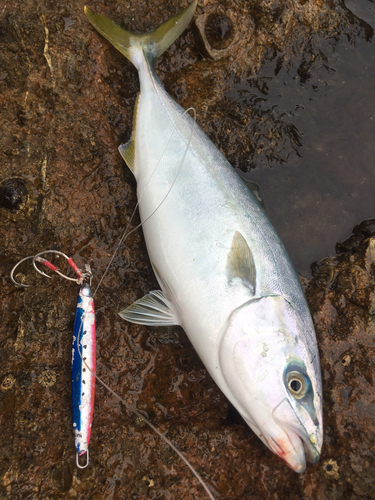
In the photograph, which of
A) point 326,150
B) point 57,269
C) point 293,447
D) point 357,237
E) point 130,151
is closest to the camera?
point 293,447

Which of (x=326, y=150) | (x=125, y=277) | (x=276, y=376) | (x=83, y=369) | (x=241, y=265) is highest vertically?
(x=326, y=150)

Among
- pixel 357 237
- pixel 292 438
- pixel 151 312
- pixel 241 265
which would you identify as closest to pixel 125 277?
pixel 151 312

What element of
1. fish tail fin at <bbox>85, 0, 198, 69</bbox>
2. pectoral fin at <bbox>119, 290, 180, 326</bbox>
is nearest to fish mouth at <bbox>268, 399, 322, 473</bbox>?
pectoral fin at <bbox>119, 290, 180, 326</bbox>

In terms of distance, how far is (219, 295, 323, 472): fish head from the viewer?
75.7 inches

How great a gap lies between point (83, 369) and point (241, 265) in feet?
3.92

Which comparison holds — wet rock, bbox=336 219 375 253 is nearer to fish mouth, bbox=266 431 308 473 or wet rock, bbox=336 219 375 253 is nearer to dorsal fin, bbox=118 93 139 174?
fish mouth, bbox=266 431 308 473

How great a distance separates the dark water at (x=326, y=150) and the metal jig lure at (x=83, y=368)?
5.29 feet

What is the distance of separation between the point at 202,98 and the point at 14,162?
5.15ft

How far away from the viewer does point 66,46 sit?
8.58 feet

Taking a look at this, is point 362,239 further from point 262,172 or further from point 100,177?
point 100,177

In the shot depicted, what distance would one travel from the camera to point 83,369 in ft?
7.08

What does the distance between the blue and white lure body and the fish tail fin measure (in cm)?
182

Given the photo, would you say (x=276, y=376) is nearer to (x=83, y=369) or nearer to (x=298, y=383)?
(x=298, y=383)

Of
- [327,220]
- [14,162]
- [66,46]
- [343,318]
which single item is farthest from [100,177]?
[343,318]
